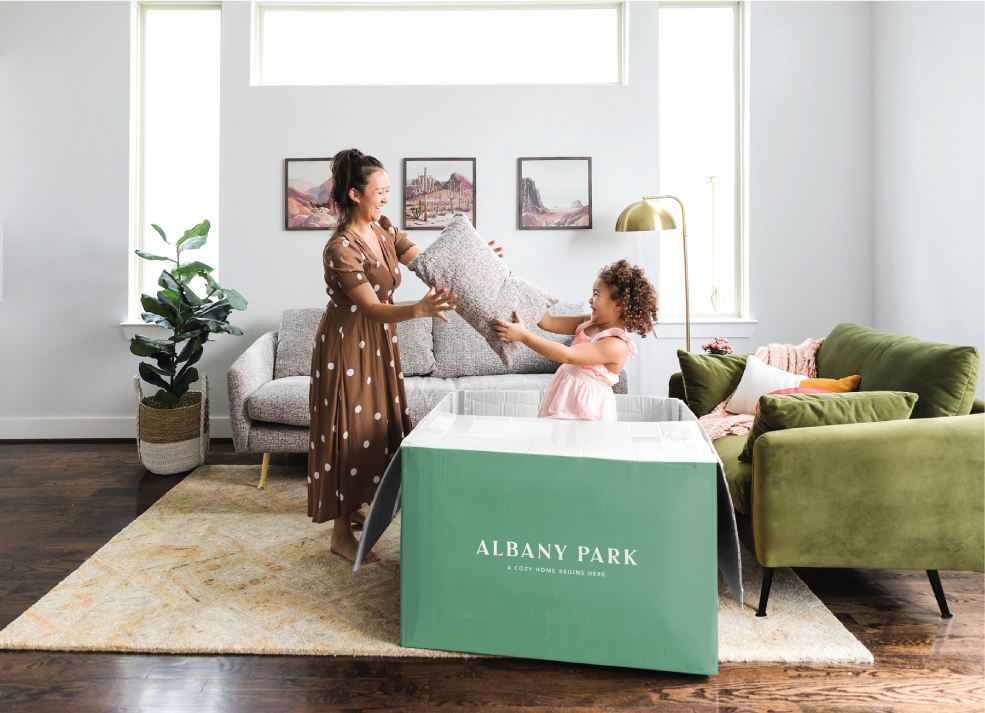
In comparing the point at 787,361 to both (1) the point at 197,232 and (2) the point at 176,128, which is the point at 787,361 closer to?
(1) the point at 197,232

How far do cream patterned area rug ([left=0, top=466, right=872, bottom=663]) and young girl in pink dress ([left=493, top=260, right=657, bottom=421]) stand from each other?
A: 0.71m

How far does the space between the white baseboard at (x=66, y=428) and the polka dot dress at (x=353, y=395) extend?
244 centimetres

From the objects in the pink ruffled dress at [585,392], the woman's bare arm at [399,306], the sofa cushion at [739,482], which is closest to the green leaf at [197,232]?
the woman's bare arm at [399,306]

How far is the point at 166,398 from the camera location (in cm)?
344

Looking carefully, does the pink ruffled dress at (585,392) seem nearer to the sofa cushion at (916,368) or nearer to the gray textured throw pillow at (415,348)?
the sofa cushion at (916,368)

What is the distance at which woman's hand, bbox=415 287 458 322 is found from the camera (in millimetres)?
1847

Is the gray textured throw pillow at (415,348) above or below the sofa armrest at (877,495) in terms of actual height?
above

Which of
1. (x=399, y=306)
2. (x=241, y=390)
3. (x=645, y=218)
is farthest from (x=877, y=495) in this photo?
(x=241, y=390)

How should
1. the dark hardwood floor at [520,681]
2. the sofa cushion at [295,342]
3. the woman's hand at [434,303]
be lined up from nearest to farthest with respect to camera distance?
the dark hardwood floor at [520,681] → the woman's hand at [434,303] → the sofa cushion at [295,342]

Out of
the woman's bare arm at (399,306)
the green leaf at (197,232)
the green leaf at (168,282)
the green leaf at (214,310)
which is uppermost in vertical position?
the green leaf at (197,232)

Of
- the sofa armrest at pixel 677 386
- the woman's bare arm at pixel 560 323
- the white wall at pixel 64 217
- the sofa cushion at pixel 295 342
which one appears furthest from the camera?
the white wall at pixel 64 217

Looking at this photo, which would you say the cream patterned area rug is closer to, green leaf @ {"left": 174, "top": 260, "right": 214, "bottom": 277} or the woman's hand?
the woman's hand

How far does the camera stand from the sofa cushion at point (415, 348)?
3.60 m

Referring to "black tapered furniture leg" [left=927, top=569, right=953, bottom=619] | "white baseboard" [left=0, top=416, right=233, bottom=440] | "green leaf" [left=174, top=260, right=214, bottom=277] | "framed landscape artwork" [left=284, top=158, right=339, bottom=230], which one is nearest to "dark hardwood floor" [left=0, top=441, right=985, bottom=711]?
"black tapered furniture leg" [left=927, top=569, right=953, bottom=619]
